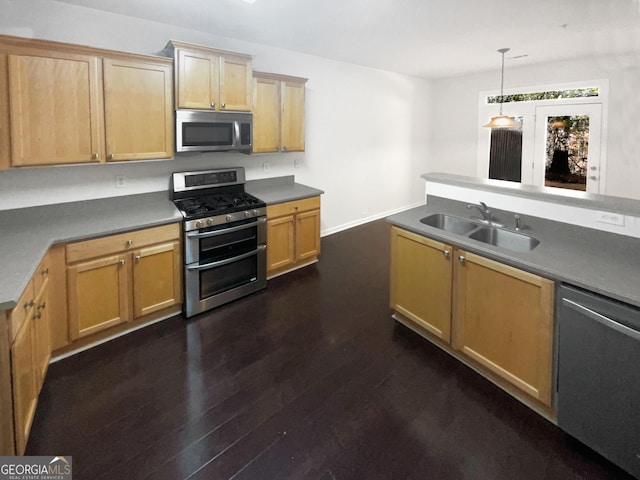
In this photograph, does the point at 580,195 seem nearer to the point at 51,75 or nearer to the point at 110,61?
the point at 110,61

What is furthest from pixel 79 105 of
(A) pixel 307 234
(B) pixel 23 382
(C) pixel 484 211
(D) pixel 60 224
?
(C) pixel 484 211

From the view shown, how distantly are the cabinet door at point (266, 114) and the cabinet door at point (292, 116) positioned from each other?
0.09 meters

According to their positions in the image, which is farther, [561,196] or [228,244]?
[228,244]

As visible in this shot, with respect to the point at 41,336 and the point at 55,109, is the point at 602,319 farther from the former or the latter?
the point at 55,109

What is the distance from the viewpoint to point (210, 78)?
3.25 metres

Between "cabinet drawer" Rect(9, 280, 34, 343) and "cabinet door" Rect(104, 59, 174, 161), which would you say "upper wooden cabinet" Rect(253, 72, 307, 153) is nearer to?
"cabinet door" Rect(104, 59, 174, 161)

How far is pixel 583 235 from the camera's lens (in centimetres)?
217

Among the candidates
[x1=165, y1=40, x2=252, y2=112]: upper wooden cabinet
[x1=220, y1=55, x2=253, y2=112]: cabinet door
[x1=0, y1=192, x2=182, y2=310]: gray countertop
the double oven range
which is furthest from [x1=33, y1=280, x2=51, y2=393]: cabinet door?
[x1=220, y1=55, x2=253, y2=112]: cabinet door

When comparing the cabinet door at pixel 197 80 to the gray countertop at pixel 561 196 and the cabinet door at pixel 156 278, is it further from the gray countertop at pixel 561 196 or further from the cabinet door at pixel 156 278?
the gray countertop at pixel 561 196

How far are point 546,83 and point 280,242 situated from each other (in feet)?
16.1

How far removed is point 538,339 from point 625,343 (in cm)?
42

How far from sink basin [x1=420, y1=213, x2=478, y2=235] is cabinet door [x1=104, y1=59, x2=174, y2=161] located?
2.30 m

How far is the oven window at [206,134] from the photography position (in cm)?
321

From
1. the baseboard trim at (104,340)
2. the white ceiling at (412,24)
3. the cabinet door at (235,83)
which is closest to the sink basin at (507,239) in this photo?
the white ceiling at (412,24)
